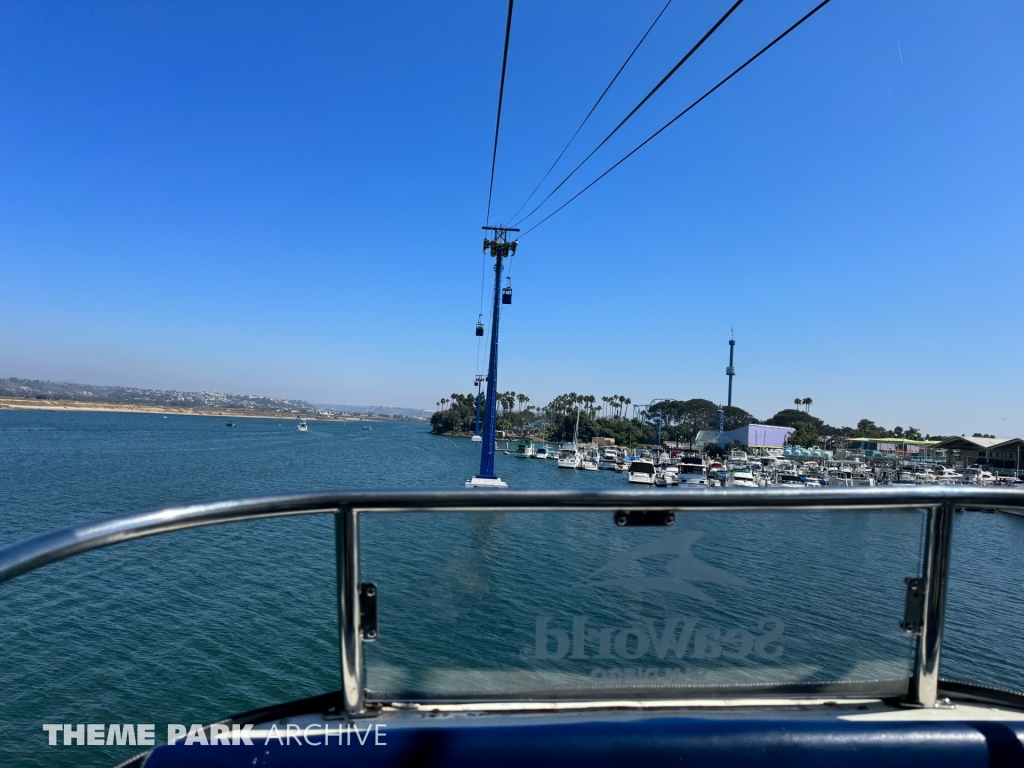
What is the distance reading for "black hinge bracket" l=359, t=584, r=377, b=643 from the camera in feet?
5.14

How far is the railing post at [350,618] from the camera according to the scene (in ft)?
4.99

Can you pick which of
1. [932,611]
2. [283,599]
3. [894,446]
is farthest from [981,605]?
[894,446]

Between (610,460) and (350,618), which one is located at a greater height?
(350,618)

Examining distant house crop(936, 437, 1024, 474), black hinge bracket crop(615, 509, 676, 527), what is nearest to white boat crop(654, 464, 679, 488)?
distant house crop(936, 437, 1024, 474)

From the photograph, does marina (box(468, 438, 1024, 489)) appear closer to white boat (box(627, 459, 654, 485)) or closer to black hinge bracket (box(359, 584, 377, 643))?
white boat (box(627, 459, 654, 485))

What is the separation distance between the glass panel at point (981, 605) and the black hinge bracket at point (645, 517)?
641 mm

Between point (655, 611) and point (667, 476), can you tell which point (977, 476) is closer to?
point (667, 476)

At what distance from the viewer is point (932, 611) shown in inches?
66.7

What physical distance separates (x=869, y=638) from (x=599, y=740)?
2.95ft

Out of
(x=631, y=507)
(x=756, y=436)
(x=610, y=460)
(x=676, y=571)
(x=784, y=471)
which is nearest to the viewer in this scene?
(x=631, y=507)

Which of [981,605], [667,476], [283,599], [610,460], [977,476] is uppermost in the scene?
[981,605]

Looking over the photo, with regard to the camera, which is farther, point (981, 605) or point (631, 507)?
point (981, 605)

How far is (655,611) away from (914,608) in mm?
730

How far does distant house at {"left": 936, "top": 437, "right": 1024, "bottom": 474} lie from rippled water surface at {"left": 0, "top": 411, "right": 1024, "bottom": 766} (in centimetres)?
3560
